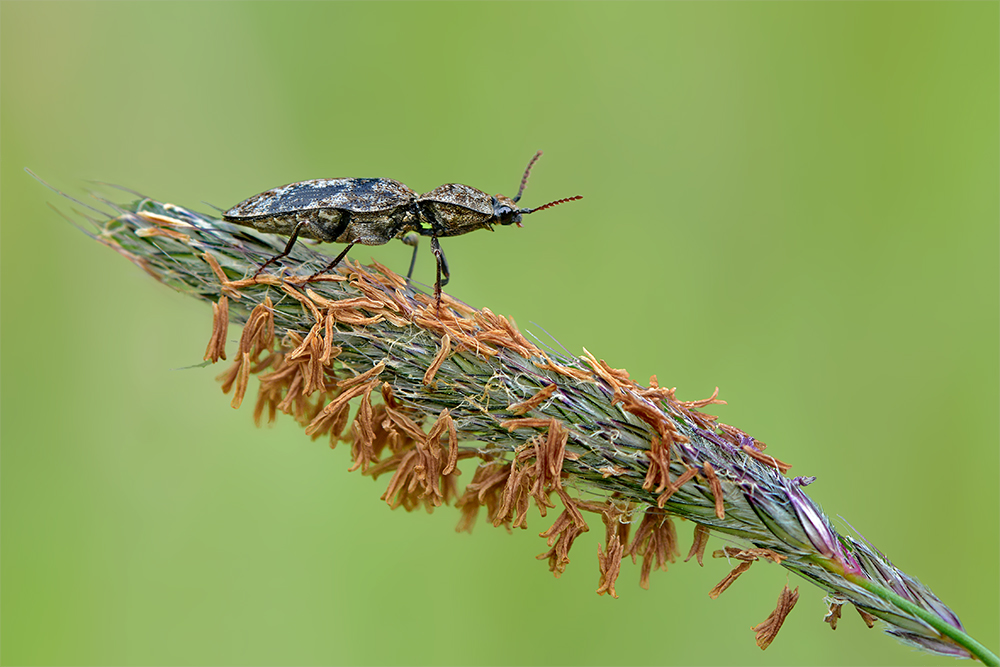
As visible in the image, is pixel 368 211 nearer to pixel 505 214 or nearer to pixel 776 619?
pixel 505 214

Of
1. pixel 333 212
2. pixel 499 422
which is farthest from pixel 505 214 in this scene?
pixel 499 422

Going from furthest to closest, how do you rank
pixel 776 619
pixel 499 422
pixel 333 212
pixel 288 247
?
pixel 333 212, pixel 288 247, pixel 499 422, pixel 776 619

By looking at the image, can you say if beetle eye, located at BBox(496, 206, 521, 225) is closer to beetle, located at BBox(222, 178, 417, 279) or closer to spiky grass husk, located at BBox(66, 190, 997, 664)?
beetle, located at BBox(222, 178, 417, 279)

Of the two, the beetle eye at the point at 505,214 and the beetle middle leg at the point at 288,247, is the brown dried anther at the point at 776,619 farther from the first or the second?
the beetle middle leg at the point at 288,247

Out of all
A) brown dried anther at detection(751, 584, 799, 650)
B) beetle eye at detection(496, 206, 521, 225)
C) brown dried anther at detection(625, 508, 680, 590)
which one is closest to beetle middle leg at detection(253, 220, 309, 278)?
beetle eye at detection(496, 206, 521, 225)

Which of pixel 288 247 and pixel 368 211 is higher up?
pixel 368 211

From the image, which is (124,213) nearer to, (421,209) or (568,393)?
(421,209)

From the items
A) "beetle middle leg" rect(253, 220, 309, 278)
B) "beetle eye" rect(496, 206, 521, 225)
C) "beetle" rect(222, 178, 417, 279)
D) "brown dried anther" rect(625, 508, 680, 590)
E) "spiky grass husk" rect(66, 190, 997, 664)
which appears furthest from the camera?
"beetle eye" rect(496, 206, 521, 225)
